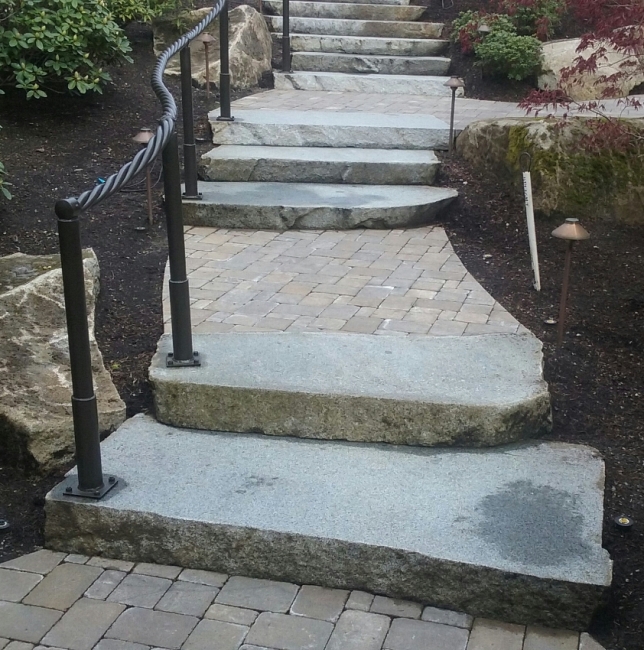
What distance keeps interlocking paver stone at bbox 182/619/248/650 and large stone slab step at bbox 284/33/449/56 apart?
7613 mm

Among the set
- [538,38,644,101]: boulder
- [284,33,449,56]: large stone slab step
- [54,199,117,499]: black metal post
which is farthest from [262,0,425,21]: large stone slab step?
[54,199,117,499]: black metal post

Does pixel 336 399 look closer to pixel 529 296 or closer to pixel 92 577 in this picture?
pixel 92 577

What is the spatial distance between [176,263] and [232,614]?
55.8 inches

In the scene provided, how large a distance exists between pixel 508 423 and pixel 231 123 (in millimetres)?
4208

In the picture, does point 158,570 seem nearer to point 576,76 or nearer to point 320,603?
point 320,603

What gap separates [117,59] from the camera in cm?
709

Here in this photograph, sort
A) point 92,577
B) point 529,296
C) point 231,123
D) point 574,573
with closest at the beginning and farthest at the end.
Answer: point 574,573
point 92,577
point 529,296
point 231,123

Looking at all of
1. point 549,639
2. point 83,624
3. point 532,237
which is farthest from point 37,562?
point 532,237

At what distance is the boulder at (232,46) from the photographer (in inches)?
322

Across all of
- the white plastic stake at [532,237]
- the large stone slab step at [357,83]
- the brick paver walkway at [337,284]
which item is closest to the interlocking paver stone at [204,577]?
Answer: the brick paver walkway at [337,284]

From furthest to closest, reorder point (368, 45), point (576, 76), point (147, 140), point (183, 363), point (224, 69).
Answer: point (368, 45) → point (576, 76) → point (224, 69) → point (147, 140) → point (183, 363)

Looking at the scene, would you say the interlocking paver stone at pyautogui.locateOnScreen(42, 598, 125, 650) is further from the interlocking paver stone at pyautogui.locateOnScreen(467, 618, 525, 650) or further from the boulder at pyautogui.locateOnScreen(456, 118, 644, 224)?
the boulder at pyautogui.locateOnScreen(456, 118, 644, 224)

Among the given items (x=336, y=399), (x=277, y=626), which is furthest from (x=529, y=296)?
(x=277, y=626)

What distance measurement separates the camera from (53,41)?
20.6 ft
